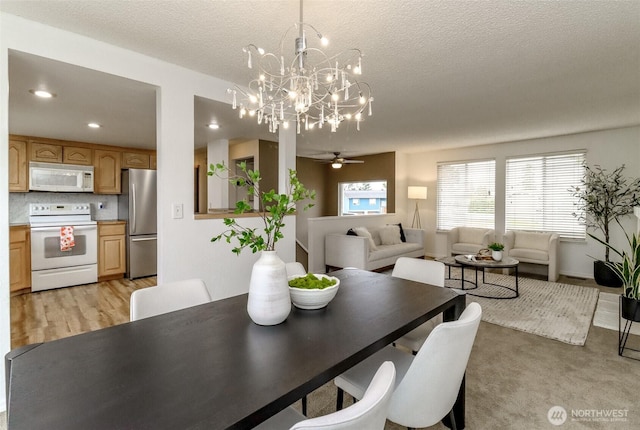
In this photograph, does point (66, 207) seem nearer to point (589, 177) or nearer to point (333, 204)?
point (333, 204)

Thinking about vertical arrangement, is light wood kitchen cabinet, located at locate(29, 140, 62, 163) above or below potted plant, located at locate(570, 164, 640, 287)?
above

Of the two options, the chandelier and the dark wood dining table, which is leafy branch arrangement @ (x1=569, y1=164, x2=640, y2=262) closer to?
the chandelier

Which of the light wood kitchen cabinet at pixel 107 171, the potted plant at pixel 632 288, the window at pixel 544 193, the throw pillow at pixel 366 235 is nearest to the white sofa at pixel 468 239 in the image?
the window at pixel 544 193

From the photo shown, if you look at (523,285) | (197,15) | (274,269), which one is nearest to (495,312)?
(523,285)

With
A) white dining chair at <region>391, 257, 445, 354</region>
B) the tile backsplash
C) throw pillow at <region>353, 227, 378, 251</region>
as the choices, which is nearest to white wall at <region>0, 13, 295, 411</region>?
white dining chair at <region>391, 257, 445, 354</region>

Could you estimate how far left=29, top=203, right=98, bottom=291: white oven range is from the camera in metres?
4.32

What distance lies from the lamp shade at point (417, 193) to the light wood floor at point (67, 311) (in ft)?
17.2

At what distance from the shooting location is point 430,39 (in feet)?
7.08

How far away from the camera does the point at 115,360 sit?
40.5 inches

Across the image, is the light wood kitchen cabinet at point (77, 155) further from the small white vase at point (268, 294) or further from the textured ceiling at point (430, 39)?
the small white vase at point (268, 294)

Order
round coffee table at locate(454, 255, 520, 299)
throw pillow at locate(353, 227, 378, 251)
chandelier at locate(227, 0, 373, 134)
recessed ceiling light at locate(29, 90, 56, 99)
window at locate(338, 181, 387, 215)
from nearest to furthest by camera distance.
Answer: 1. chandelier at locate(227, 0, 373, 134)
2. recessed ceiling light at locate(29, 90, 56, 99)
3. round coffee table at locate(454, 255, 520, 299)
4. throw pillow at locate(353, 227, 378, 251)
5. window at locate(338, 181, 387, 215)

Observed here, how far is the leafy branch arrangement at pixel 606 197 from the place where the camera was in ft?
15.3

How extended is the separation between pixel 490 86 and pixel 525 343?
7.99ft

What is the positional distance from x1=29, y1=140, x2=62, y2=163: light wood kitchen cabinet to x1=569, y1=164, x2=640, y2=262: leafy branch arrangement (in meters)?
8.21
